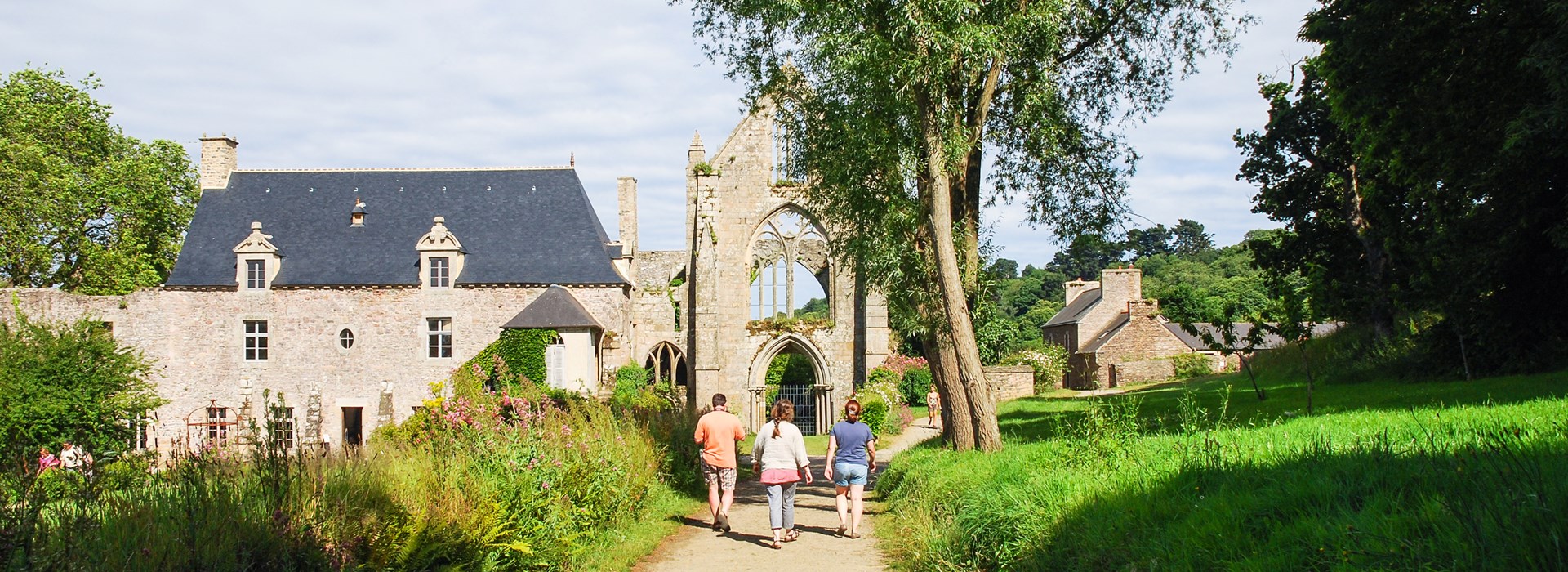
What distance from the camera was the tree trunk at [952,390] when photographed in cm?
1229

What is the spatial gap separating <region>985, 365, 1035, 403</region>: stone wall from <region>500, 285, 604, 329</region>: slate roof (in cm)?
1478

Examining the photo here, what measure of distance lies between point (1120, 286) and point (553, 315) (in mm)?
30552

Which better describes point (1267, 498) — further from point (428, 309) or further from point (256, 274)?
point (256, 274)

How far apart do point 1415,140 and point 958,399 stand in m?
8.34

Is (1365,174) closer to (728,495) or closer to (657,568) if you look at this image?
(728,495)

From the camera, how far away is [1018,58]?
12.1 meters

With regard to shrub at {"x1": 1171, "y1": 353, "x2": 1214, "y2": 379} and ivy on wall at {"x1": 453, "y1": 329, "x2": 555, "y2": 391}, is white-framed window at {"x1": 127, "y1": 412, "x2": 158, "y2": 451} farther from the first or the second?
shrub at {"x1": 1171, "y1": 353, "x2": 1214, "y2": 379}

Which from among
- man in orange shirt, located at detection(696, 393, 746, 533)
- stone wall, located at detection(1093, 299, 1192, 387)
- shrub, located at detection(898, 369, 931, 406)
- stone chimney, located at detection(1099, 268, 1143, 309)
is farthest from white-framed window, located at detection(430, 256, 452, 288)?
stone chimney, located at detection(1099, 268, 1143, 309)

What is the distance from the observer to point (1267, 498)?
5.23 metres

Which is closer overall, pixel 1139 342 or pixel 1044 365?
pixel 1044 365

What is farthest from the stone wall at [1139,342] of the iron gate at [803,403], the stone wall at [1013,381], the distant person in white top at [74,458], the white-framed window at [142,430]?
the distant person in white top at [74,458]

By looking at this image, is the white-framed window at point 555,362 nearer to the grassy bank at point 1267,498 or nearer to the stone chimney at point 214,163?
the stone chimney at point 214,163

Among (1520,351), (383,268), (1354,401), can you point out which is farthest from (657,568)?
(383,268)

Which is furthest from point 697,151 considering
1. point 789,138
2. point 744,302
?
point 789,138
